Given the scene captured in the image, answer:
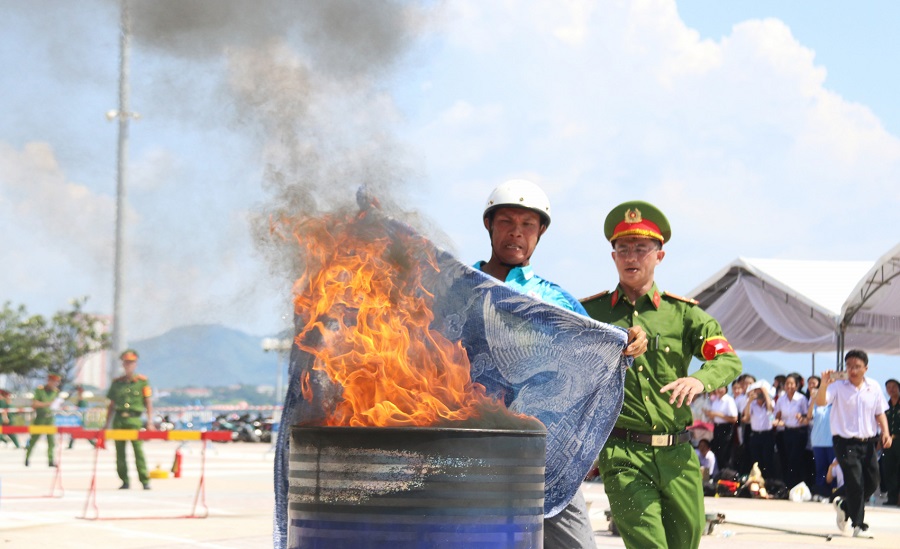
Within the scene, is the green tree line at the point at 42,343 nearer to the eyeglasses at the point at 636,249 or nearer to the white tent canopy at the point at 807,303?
the white tent canopy at the point at 807,303

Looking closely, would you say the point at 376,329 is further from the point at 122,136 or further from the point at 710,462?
the point at 710,462

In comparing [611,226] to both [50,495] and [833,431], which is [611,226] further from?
[50,495]

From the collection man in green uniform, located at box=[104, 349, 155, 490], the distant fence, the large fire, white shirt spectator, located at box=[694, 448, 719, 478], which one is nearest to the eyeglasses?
the large fire

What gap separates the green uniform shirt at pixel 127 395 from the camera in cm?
1627

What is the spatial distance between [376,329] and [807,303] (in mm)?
16628

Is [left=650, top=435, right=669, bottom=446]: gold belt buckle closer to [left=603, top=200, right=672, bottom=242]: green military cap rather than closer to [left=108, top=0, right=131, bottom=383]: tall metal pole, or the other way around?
[left=603, top=200, right=672, bottom=242]: green military cap

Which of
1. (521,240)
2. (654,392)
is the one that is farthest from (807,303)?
(521,240)

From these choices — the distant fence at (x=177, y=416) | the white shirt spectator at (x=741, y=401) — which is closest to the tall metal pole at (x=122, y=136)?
the white shirt spectator at (x=741, y=401)

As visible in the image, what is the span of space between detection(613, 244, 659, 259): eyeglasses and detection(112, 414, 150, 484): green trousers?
1158cm

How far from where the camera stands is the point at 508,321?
451 cm

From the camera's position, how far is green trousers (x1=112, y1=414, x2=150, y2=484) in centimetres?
1625

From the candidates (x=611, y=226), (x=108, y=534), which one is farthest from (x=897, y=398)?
(x=611, y=226)

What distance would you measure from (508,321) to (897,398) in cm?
1348

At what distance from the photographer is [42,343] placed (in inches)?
2164
